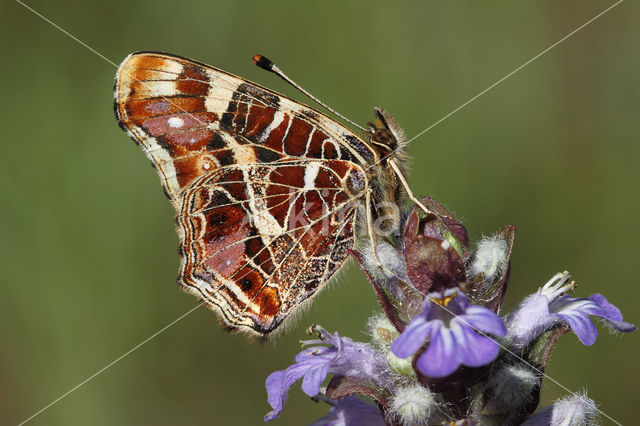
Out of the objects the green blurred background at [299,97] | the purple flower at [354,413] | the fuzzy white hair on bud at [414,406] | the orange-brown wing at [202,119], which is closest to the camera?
the fuzzy white hair on bud at [414,406]

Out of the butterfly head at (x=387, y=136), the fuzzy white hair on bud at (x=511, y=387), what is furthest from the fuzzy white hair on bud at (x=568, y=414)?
the butterfly head at (x=387, y=136)

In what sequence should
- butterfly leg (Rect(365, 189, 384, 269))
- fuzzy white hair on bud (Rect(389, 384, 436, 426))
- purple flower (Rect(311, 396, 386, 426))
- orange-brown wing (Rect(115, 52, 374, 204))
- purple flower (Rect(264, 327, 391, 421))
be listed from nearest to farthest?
fuzzy white hair on bud (Rect(389, 384, 436, 426)) → purple flower (Rect(264, 327, 391, 421)) → butterfly leg (Rect(365, 189, 384, 269)) → purple flower (Rect(311, 396, 386, 426)) → orange-brown wing (Rect(115, 52, 374, 204))

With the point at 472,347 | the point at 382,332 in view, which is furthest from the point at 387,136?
the point at 472,347

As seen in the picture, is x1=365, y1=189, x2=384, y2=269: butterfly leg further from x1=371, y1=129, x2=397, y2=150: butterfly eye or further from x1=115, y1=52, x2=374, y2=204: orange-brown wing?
x1=115, y1=52, x2=374, y2=204: orange-brown wing

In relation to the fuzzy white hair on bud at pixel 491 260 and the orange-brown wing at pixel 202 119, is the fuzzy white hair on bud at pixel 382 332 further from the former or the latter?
the orange-brown wing at pixel 202 119

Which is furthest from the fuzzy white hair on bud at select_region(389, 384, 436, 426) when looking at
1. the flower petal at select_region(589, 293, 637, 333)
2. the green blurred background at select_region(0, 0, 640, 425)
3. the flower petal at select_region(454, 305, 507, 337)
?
the green blurred background at select_region(0, 0, 640, 425)

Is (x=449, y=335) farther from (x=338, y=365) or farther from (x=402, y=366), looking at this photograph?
(x=338, y=365)
